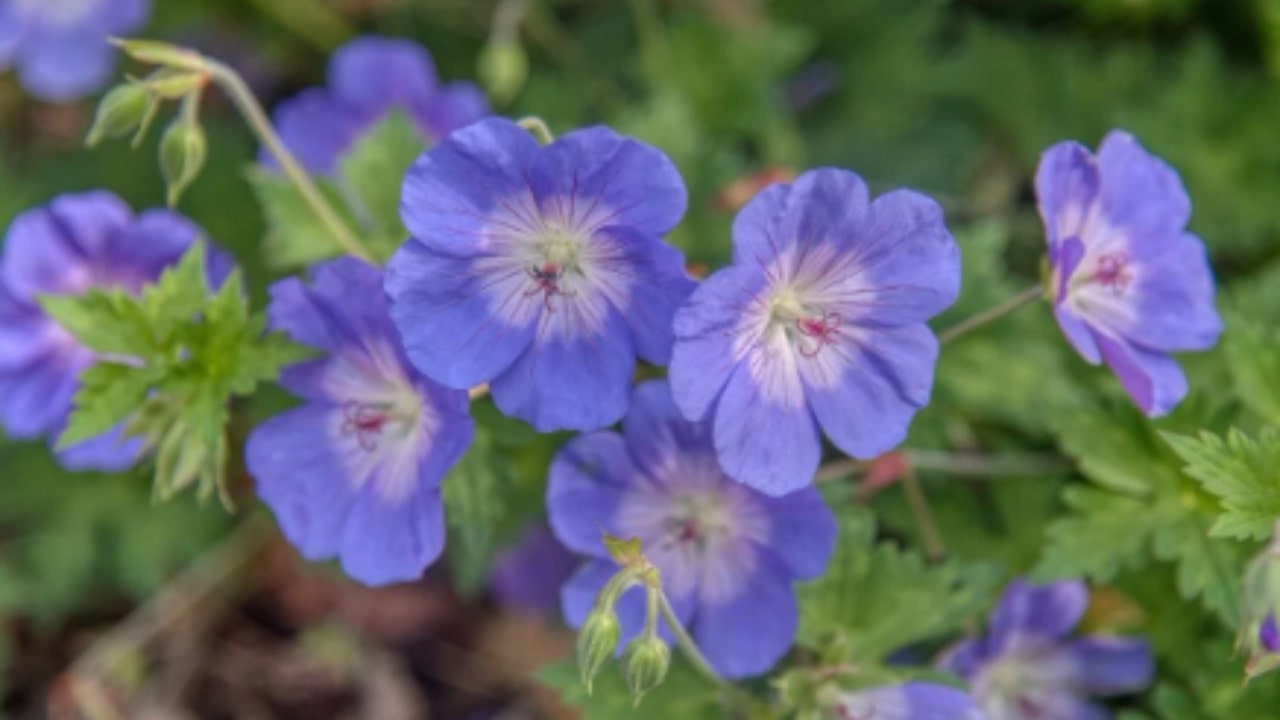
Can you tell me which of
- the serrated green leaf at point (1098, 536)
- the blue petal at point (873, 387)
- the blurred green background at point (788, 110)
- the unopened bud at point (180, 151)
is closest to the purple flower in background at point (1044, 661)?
the serrated green leaf at point (1098, 536)

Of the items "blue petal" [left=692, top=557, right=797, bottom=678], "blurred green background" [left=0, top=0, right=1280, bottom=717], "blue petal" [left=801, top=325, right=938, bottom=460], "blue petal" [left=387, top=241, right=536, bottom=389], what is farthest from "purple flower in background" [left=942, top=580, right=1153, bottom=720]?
"blue petal" [left=387, top=241, right=536, bottom=389]

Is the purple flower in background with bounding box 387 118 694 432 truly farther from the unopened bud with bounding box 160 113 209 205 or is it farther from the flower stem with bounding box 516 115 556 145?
the unopened bud with bounding box 160 113 209 205

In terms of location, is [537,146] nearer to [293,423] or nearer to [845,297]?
[845,297]

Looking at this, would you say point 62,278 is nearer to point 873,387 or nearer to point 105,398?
point 105,398

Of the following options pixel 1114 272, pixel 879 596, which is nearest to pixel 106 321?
pixel 879 596

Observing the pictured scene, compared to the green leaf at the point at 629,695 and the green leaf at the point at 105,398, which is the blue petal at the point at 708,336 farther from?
the green leaf at the point at 105,398

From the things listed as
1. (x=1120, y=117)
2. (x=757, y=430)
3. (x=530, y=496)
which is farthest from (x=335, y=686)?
(x=1120, y=117)
